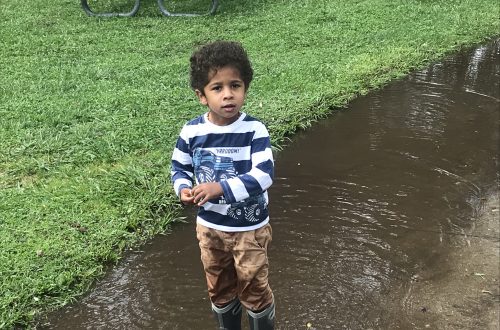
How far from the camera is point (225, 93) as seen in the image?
2.35 meters

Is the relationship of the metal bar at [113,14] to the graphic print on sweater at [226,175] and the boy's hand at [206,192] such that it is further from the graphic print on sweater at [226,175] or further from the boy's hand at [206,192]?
the boy's hand at [206,192]

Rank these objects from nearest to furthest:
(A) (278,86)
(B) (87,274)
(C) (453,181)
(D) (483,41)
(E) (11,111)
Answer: (B) (87,274)
(C) (453,181)
(E) (11,111)
(A) (278,86)
(D) (483,41)

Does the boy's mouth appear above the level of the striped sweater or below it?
above

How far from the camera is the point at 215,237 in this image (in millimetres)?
2521

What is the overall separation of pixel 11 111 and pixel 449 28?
6785mm

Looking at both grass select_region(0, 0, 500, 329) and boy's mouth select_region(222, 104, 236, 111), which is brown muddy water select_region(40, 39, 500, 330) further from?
boy's mouth select_region(222, 104, 236, 111)

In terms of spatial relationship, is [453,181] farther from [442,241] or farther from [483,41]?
[483,41]

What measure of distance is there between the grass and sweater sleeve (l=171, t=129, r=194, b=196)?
1.23 m

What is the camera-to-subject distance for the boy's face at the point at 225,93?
2350 millimetres

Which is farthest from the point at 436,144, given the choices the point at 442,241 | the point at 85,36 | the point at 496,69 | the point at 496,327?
the point at 85,36

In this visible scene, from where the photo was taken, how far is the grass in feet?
12.2

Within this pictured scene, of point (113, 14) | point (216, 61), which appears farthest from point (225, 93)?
point (113, 14)

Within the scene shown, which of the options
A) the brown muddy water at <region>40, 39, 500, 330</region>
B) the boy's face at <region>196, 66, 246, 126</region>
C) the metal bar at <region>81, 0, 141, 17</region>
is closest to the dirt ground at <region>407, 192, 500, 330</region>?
the brown muddy water at <region>40, 39, 500, 330</region>

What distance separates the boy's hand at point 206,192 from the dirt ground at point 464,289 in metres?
1.39
